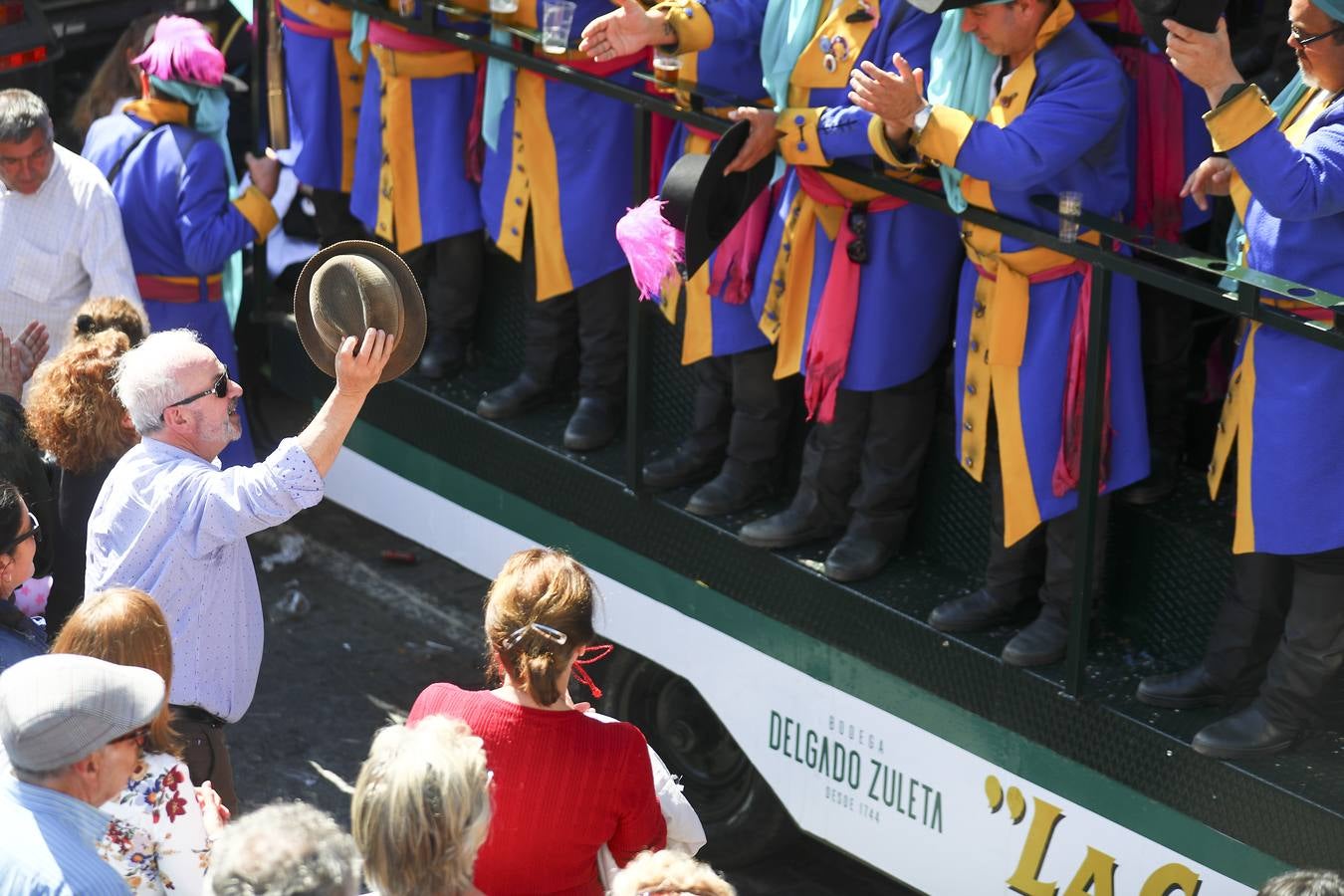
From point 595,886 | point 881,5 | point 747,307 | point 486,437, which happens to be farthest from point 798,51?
point 595,886

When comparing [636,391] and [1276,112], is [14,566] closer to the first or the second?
[636,391]

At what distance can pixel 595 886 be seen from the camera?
3410mm

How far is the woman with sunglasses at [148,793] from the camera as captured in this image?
3314 mm

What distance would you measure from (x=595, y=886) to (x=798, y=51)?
2.05 m

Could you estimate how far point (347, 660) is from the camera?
20.9 ft

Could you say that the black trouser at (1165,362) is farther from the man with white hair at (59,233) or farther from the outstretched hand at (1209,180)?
the man with white hair at (59,233)

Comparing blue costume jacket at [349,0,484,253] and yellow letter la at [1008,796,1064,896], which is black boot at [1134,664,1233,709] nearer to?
yellow letter la at [1008,796,1064,896]

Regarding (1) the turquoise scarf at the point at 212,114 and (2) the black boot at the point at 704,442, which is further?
(1) the turquoise scarf at the point at 212,114

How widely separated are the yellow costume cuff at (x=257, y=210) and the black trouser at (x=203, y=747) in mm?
2253

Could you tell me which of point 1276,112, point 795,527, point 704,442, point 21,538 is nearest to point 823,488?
point 795,527

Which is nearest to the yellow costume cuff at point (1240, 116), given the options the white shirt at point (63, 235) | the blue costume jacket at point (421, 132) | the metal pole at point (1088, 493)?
the metal pole at point (1088, 493)

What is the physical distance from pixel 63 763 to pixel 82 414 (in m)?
1.59

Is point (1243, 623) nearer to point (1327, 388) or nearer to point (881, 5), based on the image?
point (1327, 388)

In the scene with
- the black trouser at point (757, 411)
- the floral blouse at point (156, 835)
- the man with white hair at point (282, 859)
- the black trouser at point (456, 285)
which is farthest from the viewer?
the black trouser at point (456, 285)
